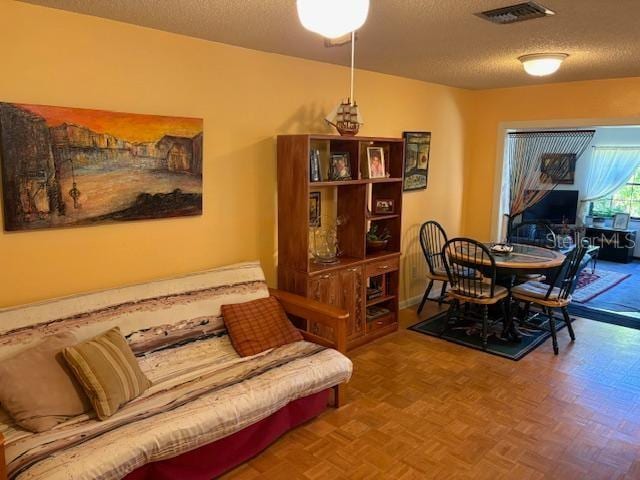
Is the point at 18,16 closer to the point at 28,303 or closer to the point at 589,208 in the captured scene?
the point at 28,303

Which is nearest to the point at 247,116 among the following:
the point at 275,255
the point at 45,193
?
the point at 275,255

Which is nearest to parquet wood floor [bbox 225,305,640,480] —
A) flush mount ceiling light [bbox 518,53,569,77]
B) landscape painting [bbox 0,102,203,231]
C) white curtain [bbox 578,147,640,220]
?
landscape painting [bbox 0,102,203,231]

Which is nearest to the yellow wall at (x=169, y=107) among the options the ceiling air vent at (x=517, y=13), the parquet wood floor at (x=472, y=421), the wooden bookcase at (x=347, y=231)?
the wooden bookcase at (x=347, y=231)

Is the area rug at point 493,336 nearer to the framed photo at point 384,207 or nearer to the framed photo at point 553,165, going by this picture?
the framed photo at point 384,207

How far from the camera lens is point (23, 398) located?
Result: 2.12 metres

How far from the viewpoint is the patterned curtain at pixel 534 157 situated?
17.9 feet

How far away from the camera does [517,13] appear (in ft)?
7.97

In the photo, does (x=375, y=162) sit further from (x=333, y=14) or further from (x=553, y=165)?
(x=553, y=165)

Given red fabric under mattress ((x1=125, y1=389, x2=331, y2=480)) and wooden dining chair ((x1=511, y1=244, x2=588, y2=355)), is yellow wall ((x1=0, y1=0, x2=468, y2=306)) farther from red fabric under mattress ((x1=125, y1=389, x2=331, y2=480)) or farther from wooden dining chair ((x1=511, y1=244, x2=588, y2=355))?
wooden dining chair ((x1=511, y1=244, x2=588, y2=355))

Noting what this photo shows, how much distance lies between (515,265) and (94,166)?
3174mm

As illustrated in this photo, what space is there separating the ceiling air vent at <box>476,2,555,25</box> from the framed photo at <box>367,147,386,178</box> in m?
1.54

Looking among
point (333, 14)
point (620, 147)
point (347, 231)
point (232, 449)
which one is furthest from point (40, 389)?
point (620, 147)

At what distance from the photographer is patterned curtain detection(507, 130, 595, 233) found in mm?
5457

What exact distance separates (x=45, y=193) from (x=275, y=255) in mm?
1686
